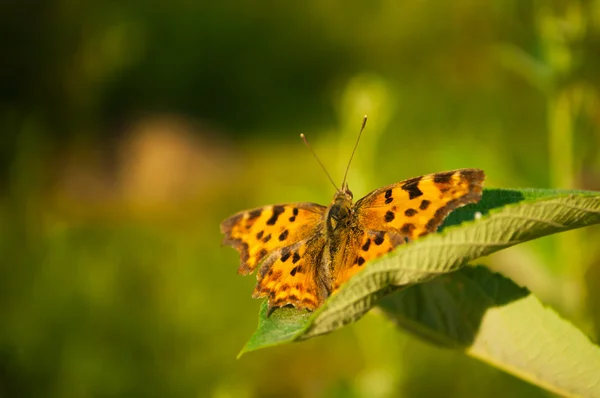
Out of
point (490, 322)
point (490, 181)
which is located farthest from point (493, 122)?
point (490, 322)

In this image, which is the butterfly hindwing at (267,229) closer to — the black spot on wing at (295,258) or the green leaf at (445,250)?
the black spot on wing at (295,258)

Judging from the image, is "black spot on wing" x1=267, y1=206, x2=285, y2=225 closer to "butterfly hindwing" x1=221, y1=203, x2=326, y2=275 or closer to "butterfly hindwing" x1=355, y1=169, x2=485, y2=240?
"butterfly hindwing" x1=221, y1=203, x2=326, y2=275

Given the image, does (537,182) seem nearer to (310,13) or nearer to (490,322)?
(490,322)

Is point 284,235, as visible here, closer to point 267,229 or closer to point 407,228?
point 267,229

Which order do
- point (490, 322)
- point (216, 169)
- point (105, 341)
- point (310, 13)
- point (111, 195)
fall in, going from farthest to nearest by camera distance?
point (310, 13), point (216, 169), point (111, 195), point (105, 341), point (490, 322)

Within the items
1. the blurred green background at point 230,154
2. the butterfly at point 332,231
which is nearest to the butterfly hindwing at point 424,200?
the butterfly at point 332,231

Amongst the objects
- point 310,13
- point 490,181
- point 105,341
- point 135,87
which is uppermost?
point 310,13
